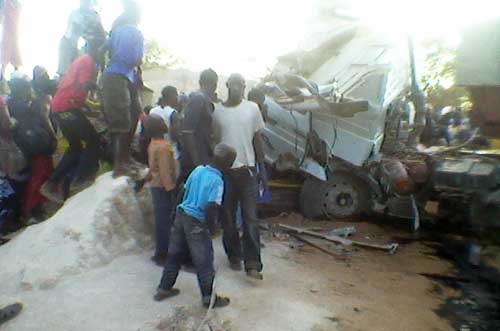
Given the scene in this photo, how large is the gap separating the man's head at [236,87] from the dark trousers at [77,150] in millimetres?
1864

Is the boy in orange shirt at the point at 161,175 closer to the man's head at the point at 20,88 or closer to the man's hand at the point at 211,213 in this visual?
the man's hand at the point at 211,213

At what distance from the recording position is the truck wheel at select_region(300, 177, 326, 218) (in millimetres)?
7812

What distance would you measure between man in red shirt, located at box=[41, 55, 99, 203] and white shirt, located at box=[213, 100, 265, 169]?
67.1 inches

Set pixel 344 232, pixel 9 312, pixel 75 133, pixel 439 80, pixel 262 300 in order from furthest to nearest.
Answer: pixel 439 80 → pixel 344 232 → pixel 75 133 → pixel 262 300 → pixel 9 312

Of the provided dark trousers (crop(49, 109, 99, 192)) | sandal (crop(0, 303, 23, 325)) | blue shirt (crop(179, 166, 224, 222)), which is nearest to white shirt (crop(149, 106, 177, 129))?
dark trousers (crop(49, 109, 99, 192))

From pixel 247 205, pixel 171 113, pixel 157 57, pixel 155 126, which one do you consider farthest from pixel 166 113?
pixel 157 57

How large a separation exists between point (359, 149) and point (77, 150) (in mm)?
3845

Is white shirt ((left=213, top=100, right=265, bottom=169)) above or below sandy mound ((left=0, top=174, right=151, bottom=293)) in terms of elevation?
above

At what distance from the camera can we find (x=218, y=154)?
4406mm

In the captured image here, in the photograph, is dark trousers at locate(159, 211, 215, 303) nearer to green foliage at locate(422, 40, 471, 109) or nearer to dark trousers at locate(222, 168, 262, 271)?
dark trousers at locate(222, 168, 262, 271)

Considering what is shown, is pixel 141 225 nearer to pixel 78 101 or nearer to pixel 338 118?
pixel 78 101

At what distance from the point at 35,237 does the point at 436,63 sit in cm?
1455

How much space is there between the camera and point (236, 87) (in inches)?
195

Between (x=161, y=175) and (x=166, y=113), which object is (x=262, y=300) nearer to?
(x=161, y=175)
